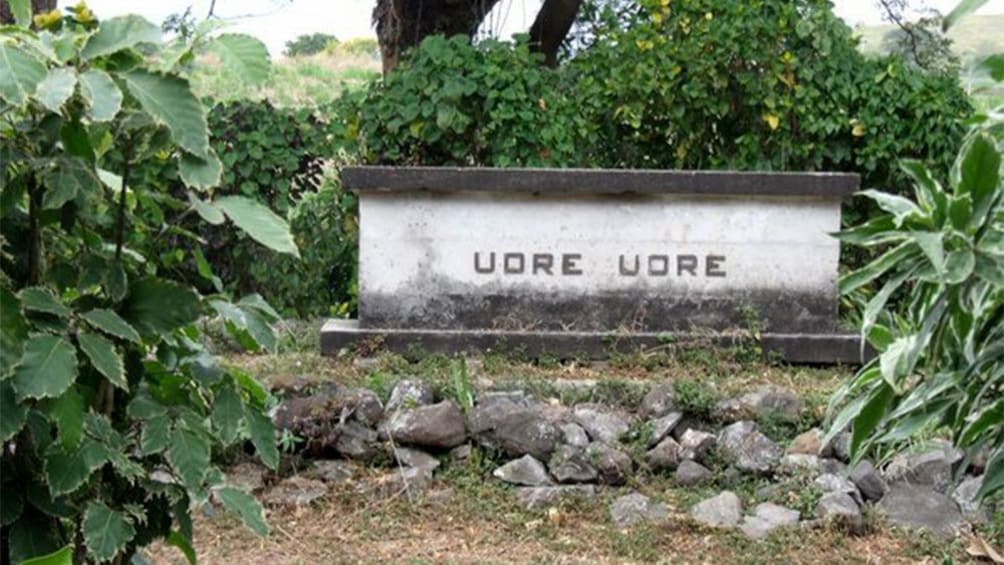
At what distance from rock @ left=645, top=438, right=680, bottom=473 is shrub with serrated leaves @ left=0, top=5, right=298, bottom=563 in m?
3.05

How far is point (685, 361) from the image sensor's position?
21.7ft

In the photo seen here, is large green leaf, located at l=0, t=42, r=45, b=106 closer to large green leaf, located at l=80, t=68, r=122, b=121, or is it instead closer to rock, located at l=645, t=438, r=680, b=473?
large green leaf, located at l=80, t=68, r=122, b=121

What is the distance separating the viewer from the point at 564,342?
21.8 feet

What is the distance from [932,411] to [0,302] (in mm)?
1590

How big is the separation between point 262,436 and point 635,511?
2.76 metres

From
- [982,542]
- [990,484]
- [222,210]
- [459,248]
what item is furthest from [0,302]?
[459,248]

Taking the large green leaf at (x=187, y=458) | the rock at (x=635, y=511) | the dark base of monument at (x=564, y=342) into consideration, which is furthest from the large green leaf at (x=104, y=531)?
the dark base of monument at (x=564, y=342)

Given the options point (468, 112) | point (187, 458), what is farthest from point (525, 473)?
point (187, 458)

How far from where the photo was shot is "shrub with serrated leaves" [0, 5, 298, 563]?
93.3 inches

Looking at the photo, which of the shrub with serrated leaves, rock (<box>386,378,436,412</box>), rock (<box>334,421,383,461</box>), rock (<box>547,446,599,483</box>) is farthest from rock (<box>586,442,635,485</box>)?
the shrub with serrated leaves

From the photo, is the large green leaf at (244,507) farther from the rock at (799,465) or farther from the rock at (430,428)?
the rock at (799,465)

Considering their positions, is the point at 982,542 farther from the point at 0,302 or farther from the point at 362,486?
the point at 0,302

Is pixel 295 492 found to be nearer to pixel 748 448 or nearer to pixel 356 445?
pixel 356 445

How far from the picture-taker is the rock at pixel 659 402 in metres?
5.92
